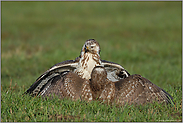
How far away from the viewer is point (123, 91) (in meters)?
5.00

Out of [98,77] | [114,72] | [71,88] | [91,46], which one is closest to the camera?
[98,77]

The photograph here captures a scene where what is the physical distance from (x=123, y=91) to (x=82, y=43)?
1032cm

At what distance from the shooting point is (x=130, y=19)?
2334cm

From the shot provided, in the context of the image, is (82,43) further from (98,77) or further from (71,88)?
(98,77)

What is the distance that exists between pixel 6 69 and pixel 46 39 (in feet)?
20.4

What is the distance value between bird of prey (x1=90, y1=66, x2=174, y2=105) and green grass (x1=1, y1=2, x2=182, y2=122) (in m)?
0.19

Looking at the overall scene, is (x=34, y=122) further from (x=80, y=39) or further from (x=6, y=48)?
(x=80, y=39)

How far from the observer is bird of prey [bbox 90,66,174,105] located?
493 cm

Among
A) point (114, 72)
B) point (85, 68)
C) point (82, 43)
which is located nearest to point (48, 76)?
point (85, 68)

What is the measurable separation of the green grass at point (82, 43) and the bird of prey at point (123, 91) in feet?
0.62

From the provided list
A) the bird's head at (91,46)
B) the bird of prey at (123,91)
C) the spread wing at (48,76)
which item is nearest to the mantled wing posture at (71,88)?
the bird of prey at (123,91)

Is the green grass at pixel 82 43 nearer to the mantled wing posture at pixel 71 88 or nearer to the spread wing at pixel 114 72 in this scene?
the mantled wing posture at pixel 71 88

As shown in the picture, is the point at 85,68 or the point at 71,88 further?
the point at 85,68

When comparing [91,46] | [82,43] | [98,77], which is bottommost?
[98,77]
